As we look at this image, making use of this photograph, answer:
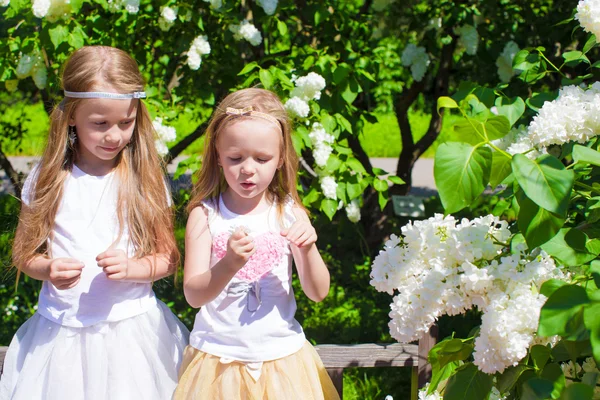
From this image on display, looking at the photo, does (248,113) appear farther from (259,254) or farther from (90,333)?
(90,333)

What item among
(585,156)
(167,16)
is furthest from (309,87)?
(585,156)

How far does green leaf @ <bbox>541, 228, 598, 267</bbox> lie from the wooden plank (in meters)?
1.01

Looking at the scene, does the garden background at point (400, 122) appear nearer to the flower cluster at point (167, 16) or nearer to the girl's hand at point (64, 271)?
the flower cluster at point (167, 16)

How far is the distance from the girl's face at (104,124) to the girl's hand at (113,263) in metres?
0.28

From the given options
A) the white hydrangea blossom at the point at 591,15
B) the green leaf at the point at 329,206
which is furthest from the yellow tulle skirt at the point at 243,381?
the green leaf at the point at 329,206

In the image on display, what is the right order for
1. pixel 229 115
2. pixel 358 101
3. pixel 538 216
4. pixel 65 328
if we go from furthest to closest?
1. pixel 358 101
2. pixel 65 328
3. pixel 229 115
4. pixel 538 216

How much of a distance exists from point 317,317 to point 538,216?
267 cm

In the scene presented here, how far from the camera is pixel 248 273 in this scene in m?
1.80

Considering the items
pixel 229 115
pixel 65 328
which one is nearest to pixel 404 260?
pixel 229 115

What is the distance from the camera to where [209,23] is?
3.51 meters

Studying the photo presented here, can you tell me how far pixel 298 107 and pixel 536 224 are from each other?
1.66m

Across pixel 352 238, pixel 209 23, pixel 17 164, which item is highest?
pixel 209 23

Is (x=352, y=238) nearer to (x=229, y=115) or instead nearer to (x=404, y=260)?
(x=229, y=115)

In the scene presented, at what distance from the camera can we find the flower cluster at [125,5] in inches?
117
